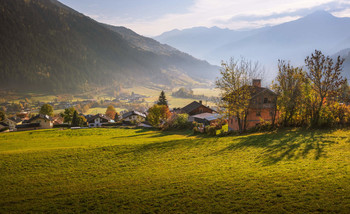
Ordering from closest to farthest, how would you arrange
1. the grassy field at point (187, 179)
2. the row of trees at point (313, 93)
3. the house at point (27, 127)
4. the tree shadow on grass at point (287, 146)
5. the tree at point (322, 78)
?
the grassy field at point (187, 179), the tree shadow on grass at point (287, 146), the tree at point (322, 78), the row of trees at point (313, 93), the house at point (27, 127)

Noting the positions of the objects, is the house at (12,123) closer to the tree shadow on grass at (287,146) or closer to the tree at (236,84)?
the tree at (236,84)

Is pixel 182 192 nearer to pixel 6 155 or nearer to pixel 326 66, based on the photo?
pixel 6 155

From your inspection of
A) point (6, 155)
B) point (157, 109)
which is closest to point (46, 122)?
point (157, 109)

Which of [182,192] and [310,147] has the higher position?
[310,147]

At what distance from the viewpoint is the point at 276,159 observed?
42.8 ft

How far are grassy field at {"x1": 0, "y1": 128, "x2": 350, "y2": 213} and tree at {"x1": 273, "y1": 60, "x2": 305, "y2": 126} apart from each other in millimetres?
7308

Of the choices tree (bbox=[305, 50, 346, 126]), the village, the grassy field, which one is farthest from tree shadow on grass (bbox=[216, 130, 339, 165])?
the village

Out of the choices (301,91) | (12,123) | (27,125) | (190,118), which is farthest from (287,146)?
(12,123)

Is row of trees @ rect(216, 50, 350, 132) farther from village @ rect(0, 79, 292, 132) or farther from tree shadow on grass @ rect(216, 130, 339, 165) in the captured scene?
tree shadow on grass @ rect(216, 130, 339, 165)

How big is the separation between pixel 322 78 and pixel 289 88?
10.7ft

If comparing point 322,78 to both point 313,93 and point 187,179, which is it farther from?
point 187,179

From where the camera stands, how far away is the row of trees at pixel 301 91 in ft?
72.5

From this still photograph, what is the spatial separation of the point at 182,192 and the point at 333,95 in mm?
22143

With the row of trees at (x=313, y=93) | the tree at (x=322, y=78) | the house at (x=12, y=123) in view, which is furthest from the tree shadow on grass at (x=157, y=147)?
the house at (x=12, y=123)
